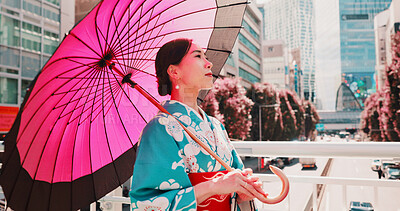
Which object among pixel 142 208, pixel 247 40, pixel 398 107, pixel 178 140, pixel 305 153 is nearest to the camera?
pixel 142 208

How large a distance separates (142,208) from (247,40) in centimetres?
5035

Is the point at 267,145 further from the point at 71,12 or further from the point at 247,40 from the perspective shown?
the point at 247,40

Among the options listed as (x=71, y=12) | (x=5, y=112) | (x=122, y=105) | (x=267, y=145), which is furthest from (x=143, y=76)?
(x=71, y=12)

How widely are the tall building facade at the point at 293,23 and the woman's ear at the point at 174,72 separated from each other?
133107 mm

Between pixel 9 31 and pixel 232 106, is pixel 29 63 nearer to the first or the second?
pixel 9 31

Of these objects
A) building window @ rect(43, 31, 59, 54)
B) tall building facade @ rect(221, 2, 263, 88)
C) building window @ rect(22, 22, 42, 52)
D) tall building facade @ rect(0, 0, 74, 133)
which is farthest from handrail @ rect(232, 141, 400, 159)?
tall building facade @ rect(221, 2, 263, 88)

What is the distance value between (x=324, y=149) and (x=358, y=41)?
97.0 m

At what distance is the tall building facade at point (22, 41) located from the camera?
573 inches

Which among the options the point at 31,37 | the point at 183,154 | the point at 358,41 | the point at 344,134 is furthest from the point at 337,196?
the point at 358,41

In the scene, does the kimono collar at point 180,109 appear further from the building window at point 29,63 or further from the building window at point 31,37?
the building window at point 31,37

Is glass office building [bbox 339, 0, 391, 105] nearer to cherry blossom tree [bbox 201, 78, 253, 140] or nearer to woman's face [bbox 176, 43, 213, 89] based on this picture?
cherry blossom tree [bbox 201, 78, 253, 140]

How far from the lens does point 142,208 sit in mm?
1081

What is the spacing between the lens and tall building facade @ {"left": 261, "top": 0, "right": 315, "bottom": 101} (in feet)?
430

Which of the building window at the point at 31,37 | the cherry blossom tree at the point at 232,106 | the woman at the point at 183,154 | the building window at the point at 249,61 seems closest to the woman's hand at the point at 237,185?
the woman at the point at 183,154
